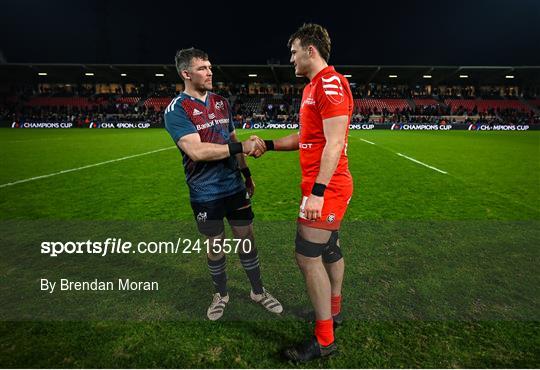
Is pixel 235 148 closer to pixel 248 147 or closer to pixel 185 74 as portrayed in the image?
pixel 248 147

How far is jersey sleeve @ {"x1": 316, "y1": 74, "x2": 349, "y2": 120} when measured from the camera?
2369 mm

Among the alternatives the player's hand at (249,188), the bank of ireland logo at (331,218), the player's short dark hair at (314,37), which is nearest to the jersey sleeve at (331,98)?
the player's short dark hair at (314,37)

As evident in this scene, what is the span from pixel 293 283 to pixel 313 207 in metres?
1.60

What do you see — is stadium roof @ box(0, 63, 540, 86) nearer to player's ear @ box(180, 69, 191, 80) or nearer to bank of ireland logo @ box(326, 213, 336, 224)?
player's ear @ box(180, 69, 191, 80)

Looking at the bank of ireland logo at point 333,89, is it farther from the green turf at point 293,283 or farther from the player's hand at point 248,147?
the green turf at point 293,283

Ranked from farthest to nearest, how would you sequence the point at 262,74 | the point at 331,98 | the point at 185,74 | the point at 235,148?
1. the point at 262,74
2. the point at 185,74
3. the point at 235,148
4. the point at 331,98

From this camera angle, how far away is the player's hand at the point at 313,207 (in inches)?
96.6

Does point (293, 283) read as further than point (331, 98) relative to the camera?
Yes

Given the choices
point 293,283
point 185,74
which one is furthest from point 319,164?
point 293,283

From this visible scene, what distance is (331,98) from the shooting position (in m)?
2.37

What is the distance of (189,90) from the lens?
314 centimetres

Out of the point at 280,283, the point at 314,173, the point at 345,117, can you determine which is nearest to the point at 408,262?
the point at 280,283

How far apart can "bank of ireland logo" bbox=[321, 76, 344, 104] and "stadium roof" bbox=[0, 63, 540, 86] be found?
40237mm

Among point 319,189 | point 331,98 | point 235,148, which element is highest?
point 331,98
